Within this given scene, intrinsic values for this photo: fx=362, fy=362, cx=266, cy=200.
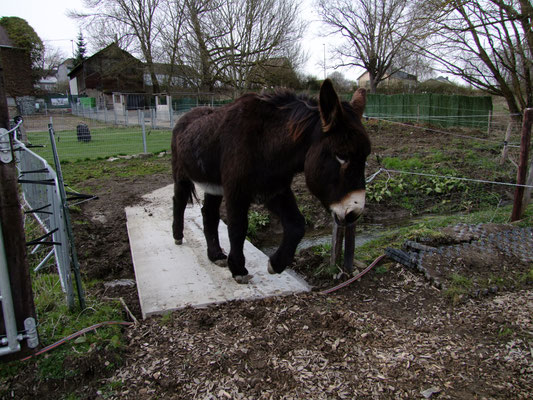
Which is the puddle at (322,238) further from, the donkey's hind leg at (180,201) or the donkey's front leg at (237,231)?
the donkey's front leg at (237,231)

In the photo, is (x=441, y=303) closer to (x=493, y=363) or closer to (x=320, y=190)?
(x=493, y=363)

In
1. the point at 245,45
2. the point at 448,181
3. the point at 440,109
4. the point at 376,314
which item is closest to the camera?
the point at 376,314

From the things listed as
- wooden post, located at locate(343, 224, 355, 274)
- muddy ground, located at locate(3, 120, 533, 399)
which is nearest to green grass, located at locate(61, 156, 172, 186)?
muddy ground, located at locate(3, 120, 533, 399)

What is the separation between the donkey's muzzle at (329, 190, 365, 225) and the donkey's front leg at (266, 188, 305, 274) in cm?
73

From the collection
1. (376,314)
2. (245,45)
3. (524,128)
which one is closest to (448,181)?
(524,128)

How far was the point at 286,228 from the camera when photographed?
3.38 meters

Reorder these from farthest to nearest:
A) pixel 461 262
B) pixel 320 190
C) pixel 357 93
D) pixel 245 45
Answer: pixel 245 45, pixel 461 262, pixel 357 93, pixel 320 190

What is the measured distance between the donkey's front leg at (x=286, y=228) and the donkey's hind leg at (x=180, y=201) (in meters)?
1.38

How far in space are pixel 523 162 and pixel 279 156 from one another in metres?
4.08

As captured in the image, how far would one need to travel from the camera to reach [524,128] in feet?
16.4

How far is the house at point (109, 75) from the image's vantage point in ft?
110

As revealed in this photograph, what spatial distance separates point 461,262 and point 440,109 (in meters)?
21.2

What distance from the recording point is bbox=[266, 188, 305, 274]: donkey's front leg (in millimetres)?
3359

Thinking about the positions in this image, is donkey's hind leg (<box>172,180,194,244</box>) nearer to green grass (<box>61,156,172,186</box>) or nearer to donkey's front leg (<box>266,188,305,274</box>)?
donkey's front leg (<box>266,188,305,274</box>)
